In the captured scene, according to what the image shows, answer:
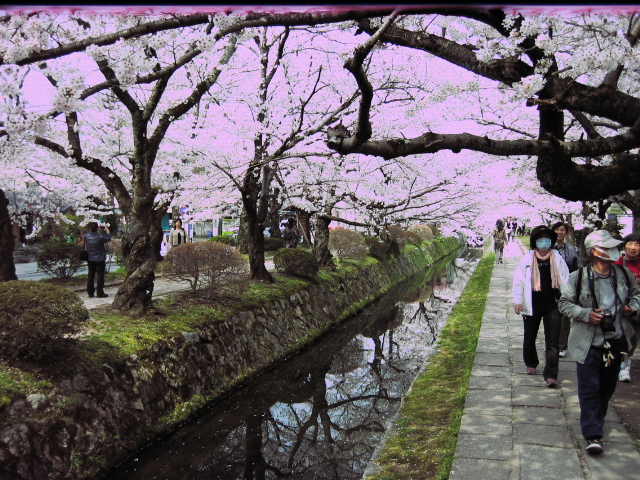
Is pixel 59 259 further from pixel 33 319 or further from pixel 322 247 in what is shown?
pixel 33 319

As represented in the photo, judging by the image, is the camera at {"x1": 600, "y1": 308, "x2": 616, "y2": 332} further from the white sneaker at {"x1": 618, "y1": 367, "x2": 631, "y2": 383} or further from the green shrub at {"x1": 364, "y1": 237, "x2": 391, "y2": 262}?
the green shrub at {"x1": 364, "y1": 237, "x2": 391, "y2": 262}

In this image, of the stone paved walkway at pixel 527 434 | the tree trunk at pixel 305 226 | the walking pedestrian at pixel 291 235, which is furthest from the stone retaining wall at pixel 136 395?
the walking pedestrian at pixel 291 235

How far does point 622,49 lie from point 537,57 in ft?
2.59

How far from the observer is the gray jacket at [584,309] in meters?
4.83

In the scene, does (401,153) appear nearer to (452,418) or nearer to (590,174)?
(590,174)

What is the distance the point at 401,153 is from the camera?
4.71 metres

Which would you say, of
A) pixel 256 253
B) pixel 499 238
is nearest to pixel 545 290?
pixel 256 253

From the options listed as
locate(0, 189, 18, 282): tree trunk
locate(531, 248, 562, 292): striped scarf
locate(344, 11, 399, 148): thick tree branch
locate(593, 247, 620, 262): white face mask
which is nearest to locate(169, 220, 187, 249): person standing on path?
locate(0, 189, 18, 282): tree trunk

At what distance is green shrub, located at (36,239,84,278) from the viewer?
14.1 m

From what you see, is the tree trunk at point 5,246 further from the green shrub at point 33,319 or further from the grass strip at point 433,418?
the grass strip at point 433,418

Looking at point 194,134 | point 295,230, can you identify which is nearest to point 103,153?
point 194,134

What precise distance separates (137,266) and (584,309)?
6439 millimetres

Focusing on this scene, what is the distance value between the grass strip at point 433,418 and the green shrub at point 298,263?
3.92 metres

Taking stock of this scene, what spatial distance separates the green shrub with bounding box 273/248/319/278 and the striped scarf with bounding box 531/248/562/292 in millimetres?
7313
